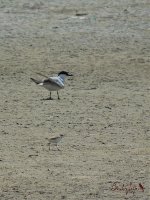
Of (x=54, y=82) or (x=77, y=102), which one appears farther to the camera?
(x=54, y=82)

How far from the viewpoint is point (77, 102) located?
43.0 ft

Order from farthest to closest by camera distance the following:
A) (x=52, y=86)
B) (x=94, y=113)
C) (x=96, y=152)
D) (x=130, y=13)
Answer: (x=130, y=13), (x=52, y=86), (x=94, y=113), (x=96, y=152)

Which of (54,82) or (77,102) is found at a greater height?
(54,82)

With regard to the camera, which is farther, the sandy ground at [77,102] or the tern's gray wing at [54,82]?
the tern's gray wing at [54,82]

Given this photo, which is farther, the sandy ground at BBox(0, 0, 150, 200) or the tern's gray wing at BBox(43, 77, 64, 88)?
the tern's gray wing at BBox(43, 77, 64, 88)

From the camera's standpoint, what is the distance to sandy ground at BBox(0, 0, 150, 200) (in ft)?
29.0

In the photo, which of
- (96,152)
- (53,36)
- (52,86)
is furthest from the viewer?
(53,36)

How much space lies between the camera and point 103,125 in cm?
1141

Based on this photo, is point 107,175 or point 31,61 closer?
point 107,175

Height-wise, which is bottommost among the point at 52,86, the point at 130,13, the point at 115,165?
the point at 130,13

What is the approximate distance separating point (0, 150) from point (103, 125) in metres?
1.75

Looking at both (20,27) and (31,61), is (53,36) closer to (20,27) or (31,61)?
(20,27)

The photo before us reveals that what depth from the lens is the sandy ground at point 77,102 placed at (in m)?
8.83

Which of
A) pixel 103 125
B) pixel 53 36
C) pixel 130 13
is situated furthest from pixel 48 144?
pixel 130 13
